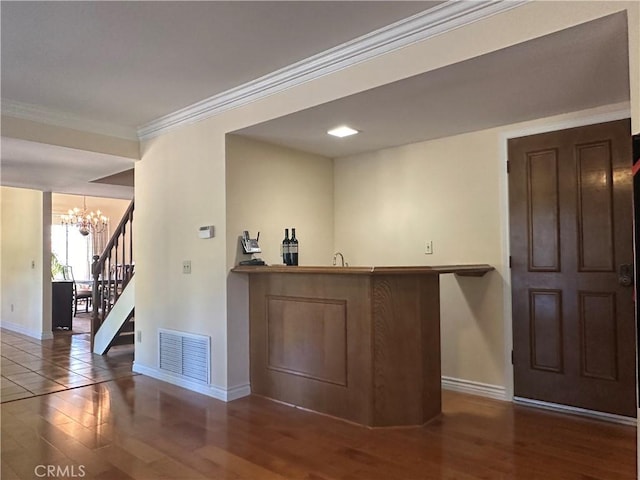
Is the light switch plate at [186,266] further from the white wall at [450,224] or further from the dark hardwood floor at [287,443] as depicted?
the white wall at [450,224]

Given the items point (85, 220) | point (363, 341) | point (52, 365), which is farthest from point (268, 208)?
point (85, 220)

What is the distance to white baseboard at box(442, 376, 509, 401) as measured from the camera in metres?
3.67

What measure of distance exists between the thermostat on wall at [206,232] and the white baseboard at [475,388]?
2.40 meters

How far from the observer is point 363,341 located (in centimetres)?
317

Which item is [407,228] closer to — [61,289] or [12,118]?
[12,118]

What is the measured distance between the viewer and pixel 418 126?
3.68 meters

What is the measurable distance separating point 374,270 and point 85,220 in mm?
8825

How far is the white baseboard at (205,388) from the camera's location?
12.4 feet

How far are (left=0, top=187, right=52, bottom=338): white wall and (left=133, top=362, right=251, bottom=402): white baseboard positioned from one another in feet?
Answer: 11.4

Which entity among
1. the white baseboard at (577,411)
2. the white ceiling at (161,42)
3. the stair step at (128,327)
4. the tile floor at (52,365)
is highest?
the white ceiling at (161,42)

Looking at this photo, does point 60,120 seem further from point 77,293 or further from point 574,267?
point 77,293

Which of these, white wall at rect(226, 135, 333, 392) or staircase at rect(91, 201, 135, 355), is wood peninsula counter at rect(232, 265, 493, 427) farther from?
staircase at rect(91, 201, 135, 355)

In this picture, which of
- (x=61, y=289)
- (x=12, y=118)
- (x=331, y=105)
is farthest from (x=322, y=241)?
(x=61, y=289)

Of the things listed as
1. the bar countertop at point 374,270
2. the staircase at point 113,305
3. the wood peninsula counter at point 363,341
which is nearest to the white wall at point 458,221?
the bar countertop at point 374,270
